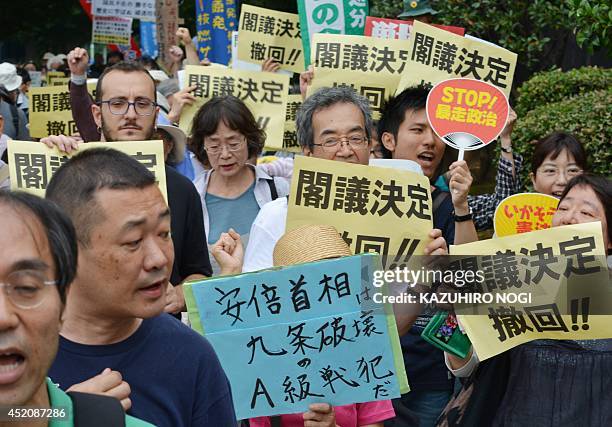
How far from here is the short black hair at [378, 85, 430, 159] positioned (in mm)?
4767

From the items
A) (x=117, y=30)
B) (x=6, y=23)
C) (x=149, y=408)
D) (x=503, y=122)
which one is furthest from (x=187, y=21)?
(x=149, y=408)

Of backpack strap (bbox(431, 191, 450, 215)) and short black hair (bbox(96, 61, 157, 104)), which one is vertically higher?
short black hair (bbox(96, 61, 157, 104))

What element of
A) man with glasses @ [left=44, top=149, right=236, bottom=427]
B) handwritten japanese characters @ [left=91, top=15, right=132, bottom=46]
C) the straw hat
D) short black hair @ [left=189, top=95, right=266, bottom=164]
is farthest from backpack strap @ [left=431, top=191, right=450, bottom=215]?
handwritten japanese characters @ [left=91, top=15, right=132, bottom=46]

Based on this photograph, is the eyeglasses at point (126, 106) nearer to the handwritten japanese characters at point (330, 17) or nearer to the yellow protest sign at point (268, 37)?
the handwritten japanese characters at point (330, 17)

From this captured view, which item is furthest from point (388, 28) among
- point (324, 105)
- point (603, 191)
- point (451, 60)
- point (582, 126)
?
point (603, 191)

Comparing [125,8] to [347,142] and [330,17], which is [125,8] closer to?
[330,17]

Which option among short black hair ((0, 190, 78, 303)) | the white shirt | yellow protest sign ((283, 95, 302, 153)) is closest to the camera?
short black hair ((0, 190, 78, 303))

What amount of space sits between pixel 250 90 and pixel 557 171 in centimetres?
229

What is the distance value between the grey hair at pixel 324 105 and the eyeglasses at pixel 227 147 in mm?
839

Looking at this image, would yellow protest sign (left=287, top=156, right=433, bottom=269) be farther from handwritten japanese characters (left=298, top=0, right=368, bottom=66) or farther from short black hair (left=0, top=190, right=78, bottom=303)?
handwritten japanese characters (left=298, top=0, right=368, bottom=66)

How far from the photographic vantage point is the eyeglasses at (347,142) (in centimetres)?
426

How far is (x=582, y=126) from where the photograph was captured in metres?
8.01

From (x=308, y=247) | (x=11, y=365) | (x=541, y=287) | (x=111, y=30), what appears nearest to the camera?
(x=11, y=365)

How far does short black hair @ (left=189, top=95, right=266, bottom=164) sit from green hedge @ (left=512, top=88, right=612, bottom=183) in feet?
11.6
